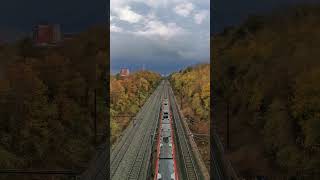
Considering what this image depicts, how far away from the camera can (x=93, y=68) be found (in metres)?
18.4

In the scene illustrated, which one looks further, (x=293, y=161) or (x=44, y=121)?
(x=44, y=121)

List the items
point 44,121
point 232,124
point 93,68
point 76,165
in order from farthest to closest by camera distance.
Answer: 1. point 93,68
2. point 232,124
3. point 76,165
4. point 44,121

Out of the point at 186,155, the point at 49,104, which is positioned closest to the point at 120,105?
the point at 186,155

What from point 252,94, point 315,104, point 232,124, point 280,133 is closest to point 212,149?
point 232,124

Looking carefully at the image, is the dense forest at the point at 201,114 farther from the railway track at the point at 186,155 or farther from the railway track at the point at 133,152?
the railway track at the point at 133,152

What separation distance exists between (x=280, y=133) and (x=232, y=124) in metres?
5.82

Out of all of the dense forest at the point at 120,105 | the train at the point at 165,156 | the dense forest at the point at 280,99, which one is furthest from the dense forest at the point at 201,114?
the dense forest at the point at 120,105

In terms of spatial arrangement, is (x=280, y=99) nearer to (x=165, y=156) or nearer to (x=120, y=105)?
(x=165, y=156)

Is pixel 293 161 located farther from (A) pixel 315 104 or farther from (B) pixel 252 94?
(B) pixel 252 94

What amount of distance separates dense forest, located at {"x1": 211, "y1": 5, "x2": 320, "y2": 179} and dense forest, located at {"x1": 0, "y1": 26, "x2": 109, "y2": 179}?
5.15 metres

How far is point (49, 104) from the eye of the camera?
13820 millimetres

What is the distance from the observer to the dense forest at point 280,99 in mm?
10406

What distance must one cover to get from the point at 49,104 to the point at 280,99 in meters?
6.76

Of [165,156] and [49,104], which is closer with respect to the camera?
[49,104]
